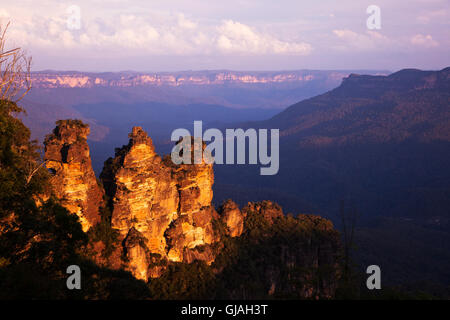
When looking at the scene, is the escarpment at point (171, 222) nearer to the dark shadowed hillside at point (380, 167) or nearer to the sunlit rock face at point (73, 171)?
the sunlit rock face at point (73, 171)

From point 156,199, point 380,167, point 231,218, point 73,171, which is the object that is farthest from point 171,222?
point 380,167

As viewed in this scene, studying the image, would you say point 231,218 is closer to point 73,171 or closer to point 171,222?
point 171,222

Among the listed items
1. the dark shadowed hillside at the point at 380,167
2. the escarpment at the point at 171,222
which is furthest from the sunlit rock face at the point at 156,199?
the dark shadowed hillside at the point at 380,167

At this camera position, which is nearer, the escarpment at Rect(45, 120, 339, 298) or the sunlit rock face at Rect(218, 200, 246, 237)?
the escarpment at Rect(45, 120, 339, 298)

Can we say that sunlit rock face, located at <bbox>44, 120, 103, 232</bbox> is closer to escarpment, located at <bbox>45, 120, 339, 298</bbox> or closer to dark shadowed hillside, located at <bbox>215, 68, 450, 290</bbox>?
escarpment, located at <bbox>45, 120, 339, 298</bbox>

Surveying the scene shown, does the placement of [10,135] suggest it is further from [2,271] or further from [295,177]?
[295,177]

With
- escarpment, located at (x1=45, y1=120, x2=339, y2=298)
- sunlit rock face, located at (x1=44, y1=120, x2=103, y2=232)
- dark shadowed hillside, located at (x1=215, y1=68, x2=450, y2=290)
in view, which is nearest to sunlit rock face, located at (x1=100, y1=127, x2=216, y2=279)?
escarpment, located at (x1=45, y1=120, x2=339, y2=298)

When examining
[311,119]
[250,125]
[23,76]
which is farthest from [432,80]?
[23,76]

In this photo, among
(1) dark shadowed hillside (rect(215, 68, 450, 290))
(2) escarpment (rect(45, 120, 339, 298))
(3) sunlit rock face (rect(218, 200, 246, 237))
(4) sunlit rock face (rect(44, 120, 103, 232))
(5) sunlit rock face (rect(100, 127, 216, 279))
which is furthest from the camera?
(1) dark shadowed hillside (rect(215, 68, 450, 290))
